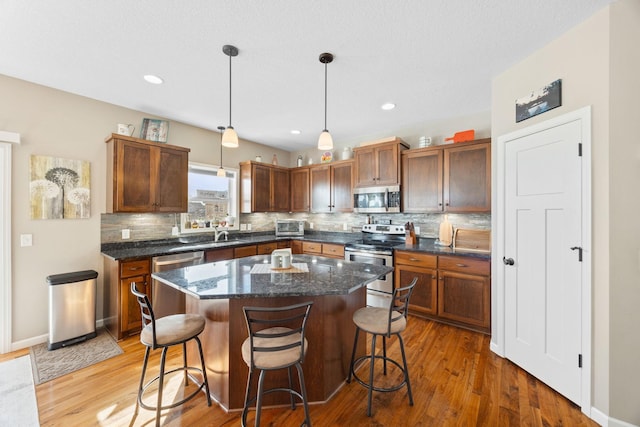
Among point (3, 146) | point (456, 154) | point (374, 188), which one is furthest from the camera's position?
point (374, 188)

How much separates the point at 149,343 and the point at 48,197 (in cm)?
239

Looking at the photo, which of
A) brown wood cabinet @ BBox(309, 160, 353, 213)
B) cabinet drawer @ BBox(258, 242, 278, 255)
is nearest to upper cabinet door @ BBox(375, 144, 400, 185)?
brown wood cabinet @ BBox(309, 160, 353, 213)

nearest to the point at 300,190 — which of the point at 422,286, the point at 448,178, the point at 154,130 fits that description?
the point at 154,130

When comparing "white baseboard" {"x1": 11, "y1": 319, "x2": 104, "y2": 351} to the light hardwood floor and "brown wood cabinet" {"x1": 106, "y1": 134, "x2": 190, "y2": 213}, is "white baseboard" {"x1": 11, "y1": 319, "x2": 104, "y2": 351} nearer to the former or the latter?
the light hardwood floor

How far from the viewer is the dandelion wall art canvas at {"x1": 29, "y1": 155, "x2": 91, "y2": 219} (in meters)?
2.68

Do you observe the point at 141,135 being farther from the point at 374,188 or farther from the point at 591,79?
the point at 591,79

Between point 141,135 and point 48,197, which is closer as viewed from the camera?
point 48,197

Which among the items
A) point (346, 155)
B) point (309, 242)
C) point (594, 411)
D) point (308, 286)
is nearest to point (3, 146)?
point (308, 286)

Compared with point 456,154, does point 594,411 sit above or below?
below

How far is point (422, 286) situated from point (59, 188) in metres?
4.41

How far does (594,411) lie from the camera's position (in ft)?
5.63

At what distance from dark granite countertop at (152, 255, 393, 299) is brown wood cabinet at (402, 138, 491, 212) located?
182 cm

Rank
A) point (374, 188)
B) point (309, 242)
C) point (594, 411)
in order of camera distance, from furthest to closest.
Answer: point (309, 242) → point (374, 188) → point (594, 411)

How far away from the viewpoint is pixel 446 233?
3523 mm
